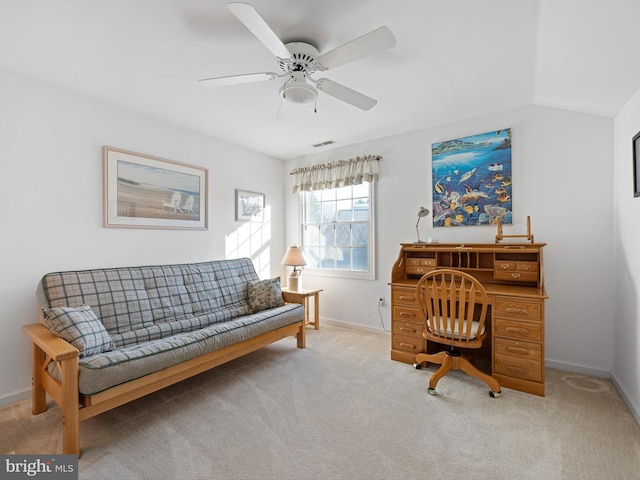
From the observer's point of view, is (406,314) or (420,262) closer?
(406,314)

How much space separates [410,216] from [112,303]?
303cm

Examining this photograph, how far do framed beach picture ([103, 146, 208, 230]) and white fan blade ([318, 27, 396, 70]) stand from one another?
210 cm

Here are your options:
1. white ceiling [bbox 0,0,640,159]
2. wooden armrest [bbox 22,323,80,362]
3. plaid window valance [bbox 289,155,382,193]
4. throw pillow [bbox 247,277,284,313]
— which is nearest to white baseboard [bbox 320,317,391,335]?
throw pillow [bbox 247,277,284,313]

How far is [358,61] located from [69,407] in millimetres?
2699

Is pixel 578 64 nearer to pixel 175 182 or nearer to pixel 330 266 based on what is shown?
pixel 330 266

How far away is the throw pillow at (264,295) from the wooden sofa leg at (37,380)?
1686 millimetres

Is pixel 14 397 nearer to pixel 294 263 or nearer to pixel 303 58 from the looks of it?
pixel 294 263

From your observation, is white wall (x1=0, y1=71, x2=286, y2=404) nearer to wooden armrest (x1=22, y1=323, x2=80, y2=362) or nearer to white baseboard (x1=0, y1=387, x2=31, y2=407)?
white baseboard (x1=0, y1=387, x2=31, y2=407)

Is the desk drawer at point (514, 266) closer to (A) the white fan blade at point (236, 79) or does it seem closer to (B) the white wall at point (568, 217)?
(B) the white wall at point (568, 217)

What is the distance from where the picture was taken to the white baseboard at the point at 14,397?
2.18 metres

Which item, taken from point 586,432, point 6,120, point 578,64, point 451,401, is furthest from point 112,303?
point 578,64

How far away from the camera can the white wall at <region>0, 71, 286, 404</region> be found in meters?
2.22

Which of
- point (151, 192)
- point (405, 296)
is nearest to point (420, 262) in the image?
point (405, 296)

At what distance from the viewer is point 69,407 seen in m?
1.63
